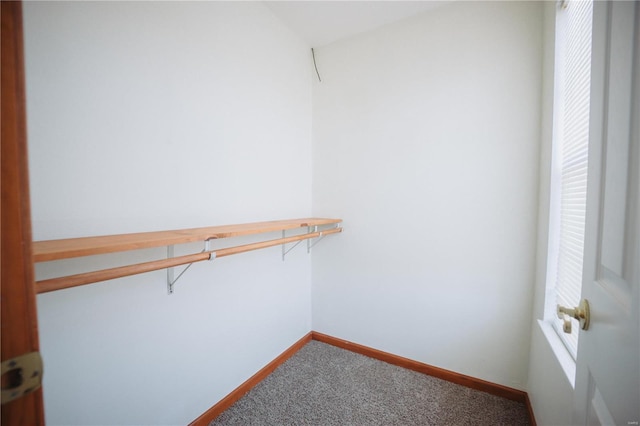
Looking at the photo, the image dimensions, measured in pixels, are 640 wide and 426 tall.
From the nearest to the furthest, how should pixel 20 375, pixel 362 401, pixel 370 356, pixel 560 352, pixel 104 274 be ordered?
pixel 20 375 < pixel 104 274 < pixel 560 352 < pixel 362 401 < pixel 370 356

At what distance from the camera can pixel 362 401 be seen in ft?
5.26

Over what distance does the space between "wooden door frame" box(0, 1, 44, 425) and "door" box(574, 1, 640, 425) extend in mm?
950

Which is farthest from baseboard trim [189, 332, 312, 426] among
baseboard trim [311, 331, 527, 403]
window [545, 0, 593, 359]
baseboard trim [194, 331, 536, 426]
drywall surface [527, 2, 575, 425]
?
window [545, 0, 593, 359]

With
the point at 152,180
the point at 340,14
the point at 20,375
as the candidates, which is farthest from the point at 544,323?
the point at 340,14

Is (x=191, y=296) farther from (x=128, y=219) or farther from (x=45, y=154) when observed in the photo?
(x=45, y=154)

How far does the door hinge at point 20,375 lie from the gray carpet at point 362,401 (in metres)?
1.41

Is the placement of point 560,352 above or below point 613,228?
below

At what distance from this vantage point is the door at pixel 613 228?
1.48ft

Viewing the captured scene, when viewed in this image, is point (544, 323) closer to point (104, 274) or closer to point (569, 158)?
point (569, 158)

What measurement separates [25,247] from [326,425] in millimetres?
1638

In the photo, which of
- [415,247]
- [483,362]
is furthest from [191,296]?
[483,362]

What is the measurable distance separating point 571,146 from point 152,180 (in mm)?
1907

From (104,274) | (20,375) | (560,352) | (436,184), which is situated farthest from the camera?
(436,184)

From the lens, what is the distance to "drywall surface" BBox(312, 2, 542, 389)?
1.56m
